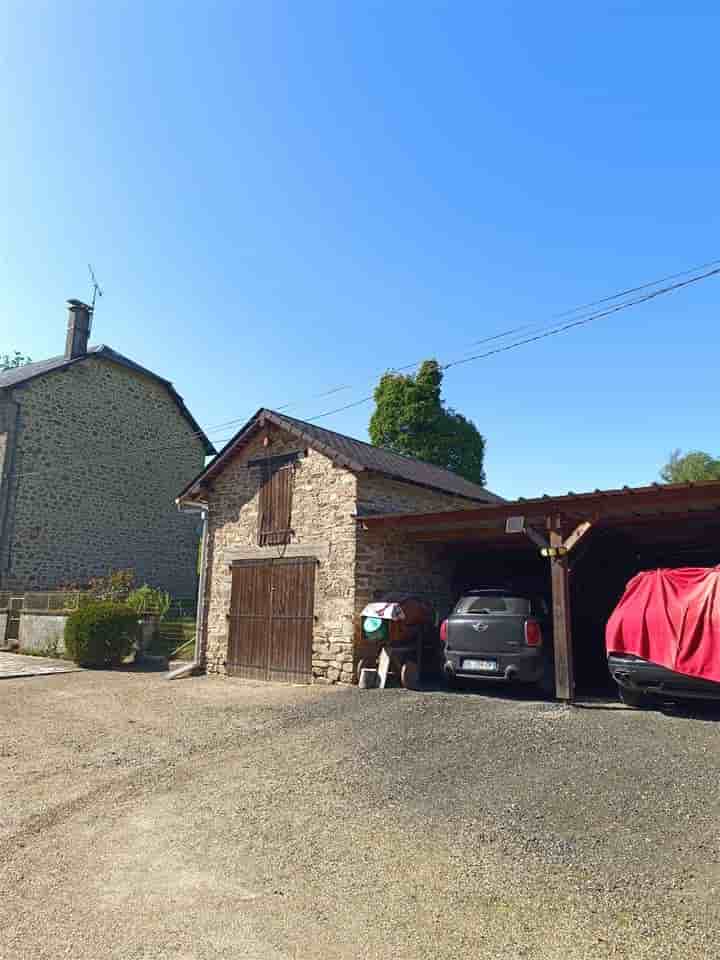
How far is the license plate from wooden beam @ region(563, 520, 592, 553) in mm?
1808

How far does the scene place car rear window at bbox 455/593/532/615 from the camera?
880cm

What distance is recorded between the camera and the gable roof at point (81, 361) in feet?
64.0

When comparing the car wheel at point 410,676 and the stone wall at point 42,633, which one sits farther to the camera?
the stone wall at point 42,633

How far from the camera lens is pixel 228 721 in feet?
26.5

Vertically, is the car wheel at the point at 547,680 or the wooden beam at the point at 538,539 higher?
the wooden beam at the point at 538,539

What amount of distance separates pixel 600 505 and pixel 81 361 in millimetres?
17843

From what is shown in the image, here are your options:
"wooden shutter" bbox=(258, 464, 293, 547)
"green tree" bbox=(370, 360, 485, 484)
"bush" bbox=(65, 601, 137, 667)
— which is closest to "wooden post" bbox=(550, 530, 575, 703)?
"wooden shutter" bbox=(258, 464, 293, 547)

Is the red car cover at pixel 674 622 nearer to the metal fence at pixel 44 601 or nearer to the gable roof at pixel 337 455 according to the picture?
the gable roof at pixel 337 455

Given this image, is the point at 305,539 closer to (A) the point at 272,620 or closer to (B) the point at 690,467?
(A) the point at 272,620

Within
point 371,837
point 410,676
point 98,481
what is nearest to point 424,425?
point 98,481

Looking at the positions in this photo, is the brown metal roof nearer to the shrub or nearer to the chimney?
the shrub

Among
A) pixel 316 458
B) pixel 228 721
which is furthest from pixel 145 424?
pixel 228 721

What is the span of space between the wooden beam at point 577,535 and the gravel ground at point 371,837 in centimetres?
202

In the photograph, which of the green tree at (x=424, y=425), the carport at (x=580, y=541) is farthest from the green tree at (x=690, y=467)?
the carport at (x=580, y=541)
